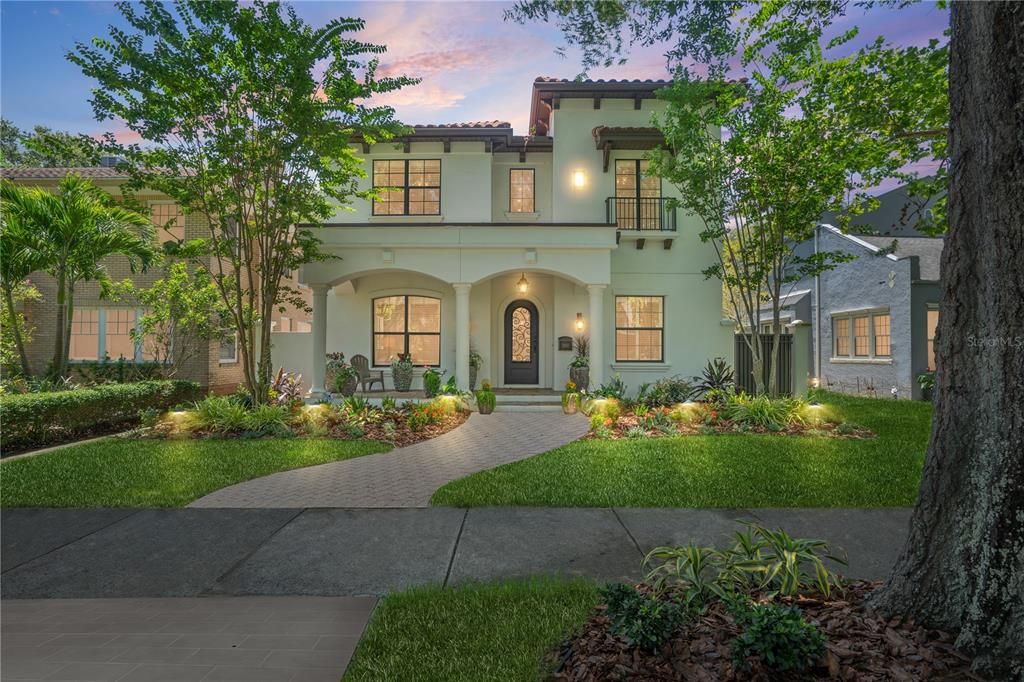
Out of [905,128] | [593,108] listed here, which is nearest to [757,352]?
[905,128]

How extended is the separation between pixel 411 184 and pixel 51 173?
11.8 meters

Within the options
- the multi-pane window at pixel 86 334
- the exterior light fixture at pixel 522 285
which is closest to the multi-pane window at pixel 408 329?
the exterior light fixture at pixel 522 285

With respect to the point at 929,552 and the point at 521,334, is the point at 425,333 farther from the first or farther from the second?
the point at 929,552

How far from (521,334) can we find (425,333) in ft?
9.12

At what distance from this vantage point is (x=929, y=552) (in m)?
2.45

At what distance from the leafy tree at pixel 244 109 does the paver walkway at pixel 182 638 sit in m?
7.37

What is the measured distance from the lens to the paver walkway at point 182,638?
8.25 feet

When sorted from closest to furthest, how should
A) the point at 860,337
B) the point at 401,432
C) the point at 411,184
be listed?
the point at 401,432 → the point at 411,184 → the point at 860,337

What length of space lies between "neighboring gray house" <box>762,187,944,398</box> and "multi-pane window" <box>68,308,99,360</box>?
21.1 m

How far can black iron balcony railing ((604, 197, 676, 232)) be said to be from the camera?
13781mm

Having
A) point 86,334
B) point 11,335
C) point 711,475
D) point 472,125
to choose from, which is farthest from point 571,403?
point 86,334

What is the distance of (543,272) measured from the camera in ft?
42.5

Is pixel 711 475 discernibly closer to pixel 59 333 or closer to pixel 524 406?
pixel 524 406

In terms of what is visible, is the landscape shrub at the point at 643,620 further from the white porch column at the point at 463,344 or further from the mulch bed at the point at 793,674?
the white porch column at the point at 463,344
